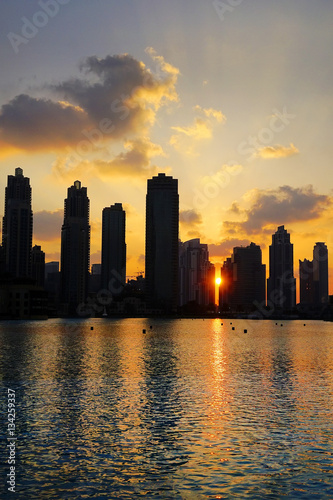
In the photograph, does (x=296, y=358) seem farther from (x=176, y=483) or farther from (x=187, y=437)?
(x=176, y=483)

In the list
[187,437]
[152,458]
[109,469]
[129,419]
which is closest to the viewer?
[109,469]

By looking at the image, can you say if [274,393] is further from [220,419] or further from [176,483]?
[176,483]

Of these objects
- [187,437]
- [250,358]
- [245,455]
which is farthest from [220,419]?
[250,358]

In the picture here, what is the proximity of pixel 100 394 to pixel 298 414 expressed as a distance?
20.8m

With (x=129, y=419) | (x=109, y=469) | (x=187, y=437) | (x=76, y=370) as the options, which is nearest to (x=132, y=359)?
(x=76, y=370)

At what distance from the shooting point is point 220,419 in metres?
43.8

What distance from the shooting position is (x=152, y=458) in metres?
32.6

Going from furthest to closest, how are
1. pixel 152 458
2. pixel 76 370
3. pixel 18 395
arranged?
pixel 76 370, pixel 18 395, pixel 152 458

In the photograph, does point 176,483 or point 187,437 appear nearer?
point 176,483

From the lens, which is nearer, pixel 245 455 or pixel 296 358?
pixel 245 455

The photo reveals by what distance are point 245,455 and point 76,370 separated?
158 ft

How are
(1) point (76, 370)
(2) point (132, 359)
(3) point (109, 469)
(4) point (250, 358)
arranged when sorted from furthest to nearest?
(4) point (250, 358) → (2) point (132, 359) → (1) point (76, 370) → (3) point (109, 469)

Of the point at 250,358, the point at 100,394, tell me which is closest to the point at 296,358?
the point at 250,358

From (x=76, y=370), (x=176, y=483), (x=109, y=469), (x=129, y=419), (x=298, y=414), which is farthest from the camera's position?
(x=76, y=370)
